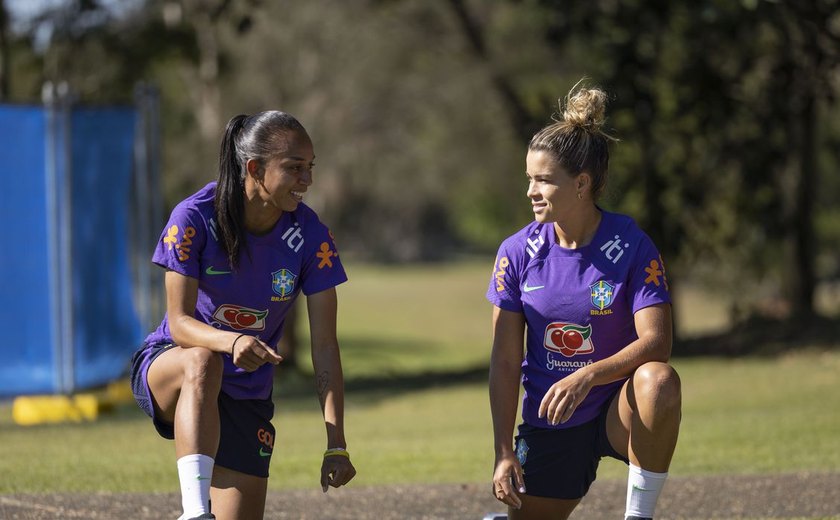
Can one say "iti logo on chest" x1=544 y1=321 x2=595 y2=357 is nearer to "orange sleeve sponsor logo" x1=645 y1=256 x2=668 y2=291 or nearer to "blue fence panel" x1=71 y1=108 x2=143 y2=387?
"orange sleeve sponsor logo" x1=645 y1=256 x2=668 y2=291

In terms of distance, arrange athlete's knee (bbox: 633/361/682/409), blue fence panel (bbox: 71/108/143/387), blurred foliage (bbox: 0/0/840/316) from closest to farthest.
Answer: athlete's knee (bbox: 633/361/682/409) → blue fence panel (bbox: 71/108/143/387) → blurred foliage (bbox: 0/0/840/316)

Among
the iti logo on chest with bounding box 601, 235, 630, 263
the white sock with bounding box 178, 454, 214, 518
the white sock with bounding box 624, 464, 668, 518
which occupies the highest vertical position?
the iti logo on chest with bounding box 601, 235, 630, 263

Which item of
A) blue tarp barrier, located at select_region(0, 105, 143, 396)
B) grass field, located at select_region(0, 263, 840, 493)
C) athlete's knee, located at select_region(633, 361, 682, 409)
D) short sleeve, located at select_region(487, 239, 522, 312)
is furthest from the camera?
blue tarp barrier, located at select_region(0, 105, 143, 396)

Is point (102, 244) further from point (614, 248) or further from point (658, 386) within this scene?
point (658, 386)

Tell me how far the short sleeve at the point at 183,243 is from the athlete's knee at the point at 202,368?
1.15ft

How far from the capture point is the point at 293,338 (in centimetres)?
1881

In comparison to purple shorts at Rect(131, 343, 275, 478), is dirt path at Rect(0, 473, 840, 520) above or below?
below

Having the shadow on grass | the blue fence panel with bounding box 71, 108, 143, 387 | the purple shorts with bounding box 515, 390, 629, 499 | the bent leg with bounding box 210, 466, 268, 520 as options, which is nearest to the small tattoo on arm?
the bent leg with bounding box 210, 466, 268, 520

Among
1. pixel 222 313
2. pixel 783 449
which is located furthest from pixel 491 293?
pixel 783 449

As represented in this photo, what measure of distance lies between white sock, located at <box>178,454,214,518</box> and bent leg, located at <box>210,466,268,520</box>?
577mm

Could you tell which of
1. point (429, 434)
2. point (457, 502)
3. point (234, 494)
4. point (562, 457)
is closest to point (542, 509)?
point (562, 457)

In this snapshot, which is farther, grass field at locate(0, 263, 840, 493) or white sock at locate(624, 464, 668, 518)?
grass field at locate(0, 263, 840, 493)

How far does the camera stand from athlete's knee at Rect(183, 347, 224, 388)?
4.84m

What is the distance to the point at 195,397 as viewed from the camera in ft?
15.8
